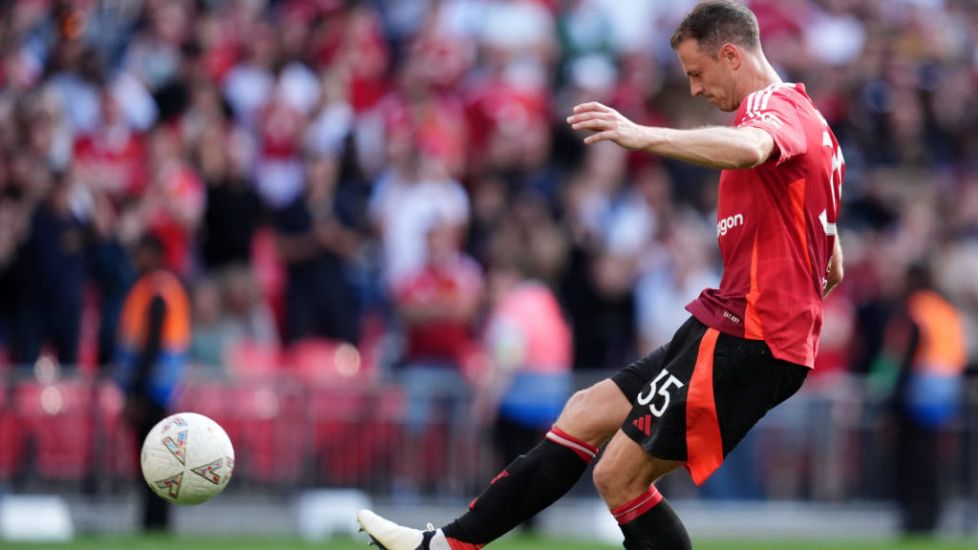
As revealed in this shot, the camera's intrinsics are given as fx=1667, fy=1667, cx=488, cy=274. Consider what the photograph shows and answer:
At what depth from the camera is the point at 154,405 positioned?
543 inches

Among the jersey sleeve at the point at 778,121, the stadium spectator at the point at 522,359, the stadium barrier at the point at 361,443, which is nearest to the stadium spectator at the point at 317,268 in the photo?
the stadium barrier at the point at 361,443

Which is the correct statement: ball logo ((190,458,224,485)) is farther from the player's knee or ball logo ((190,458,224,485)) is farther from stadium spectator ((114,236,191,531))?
stadium spectator ((114,236,191,531))

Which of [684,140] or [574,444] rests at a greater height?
[684,140]

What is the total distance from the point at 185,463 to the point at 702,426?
2.46 meters

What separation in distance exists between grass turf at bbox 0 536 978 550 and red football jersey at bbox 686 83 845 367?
5.82m

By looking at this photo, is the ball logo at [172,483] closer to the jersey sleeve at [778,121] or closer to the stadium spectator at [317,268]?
the jersey sleeve at [778,121]

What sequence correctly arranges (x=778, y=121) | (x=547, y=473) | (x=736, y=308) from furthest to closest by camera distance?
(x=547, y=473) → (x=736, y=308) → (x=778, y=121)

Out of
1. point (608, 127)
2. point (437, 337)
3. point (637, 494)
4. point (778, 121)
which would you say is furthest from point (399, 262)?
point (608, 127)

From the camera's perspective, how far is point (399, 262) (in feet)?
53.6

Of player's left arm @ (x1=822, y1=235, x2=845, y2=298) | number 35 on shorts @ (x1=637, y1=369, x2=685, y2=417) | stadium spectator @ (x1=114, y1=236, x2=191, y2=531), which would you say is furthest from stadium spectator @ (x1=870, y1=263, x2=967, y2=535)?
number 35 on shorts @ (x1=637, y1=369, x2=685, y2=417)

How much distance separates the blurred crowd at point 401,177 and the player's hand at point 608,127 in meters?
7.88

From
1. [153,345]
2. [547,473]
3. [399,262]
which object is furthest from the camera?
[399,262]

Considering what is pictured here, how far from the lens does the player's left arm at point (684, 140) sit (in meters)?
6.67

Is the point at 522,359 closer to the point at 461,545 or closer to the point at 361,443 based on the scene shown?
the point at 361,443
